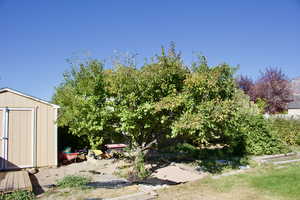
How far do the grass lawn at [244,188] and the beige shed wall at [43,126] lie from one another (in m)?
5.00

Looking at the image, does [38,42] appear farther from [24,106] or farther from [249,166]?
[249,166]

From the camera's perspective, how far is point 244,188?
5539 mm

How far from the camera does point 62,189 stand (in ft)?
17.8

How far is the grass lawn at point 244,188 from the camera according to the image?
16.2ft

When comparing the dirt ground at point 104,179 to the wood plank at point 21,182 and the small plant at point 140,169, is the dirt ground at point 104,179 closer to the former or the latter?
the small plant at point 140,169

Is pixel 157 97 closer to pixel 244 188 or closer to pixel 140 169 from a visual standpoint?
pixel 140 169

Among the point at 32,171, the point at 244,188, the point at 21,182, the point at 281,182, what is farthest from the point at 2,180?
the point at 281,182

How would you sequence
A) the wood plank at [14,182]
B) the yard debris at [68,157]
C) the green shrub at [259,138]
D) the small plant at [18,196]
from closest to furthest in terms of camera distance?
the small plant at [18,196], the wood plank at [14,182], the yard debris at [68,157], the green shrub at [259,138]

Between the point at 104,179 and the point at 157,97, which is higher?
the point at 157,97

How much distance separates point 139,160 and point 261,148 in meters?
6.60

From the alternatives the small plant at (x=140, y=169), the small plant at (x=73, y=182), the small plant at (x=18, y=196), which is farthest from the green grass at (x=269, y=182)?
the small plant at (x=18, y=196)

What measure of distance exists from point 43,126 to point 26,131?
1.90 ft

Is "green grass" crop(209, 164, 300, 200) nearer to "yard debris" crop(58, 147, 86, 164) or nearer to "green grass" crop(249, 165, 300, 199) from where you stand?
"green grass" crop(249, 165, 300, 199)

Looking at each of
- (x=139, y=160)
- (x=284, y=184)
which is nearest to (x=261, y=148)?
(x=284, y=184)
